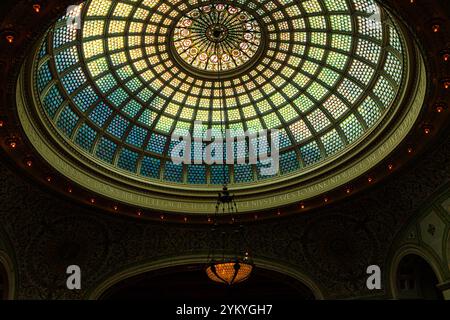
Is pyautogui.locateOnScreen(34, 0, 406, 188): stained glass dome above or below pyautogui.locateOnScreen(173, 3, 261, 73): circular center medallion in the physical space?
below

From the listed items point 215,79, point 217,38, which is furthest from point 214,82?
point 217,38

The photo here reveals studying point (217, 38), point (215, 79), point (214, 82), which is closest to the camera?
point (217, 38)

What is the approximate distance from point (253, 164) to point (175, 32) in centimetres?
637

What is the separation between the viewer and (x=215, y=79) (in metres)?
18.0

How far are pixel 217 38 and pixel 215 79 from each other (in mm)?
2012

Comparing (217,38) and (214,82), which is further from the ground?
(217,38)

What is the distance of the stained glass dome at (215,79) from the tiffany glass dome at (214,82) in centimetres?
4

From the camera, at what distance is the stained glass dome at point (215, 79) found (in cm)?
1516

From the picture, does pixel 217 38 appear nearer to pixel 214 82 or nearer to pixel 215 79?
pixel 215 79

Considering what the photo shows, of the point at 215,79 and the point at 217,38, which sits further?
the point at 215,79

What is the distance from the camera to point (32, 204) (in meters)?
15.1

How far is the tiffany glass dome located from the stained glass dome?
42 mm

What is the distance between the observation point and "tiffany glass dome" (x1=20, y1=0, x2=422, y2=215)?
15.1m

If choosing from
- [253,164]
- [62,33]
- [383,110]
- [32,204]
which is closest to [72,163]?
[32,204]
